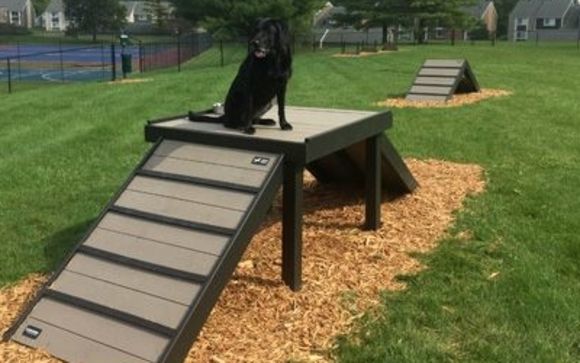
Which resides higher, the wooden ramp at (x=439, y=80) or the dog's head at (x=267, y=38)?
the dog's head at (x=267, y=38)

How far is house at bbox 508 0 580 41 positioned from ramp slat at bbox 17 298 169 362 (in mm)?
96824

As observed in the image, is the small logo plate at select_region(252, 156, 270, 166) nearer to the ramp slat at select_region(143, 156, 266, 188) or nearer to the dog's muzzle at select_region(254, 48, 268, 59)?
the ramp slat at select_region(143, 156, 266, 188)

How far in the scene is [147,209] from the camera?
4.82m

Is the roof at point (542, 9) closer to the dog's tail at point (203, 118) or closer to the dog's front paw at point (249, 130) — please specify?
the dog's tail at point (203, 118)

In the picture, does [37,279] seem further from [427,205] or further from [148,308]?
[427,205]

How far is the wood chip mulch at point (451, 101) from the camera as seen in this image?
14492 mm

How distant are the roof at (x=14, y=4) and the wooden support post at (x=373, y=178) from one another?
116824 mm

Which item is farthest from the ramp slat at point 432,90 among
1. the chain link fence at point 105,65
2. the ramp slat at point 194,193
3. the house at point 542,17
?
the house at point 542,17

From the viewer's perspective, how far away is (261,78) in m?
5.14

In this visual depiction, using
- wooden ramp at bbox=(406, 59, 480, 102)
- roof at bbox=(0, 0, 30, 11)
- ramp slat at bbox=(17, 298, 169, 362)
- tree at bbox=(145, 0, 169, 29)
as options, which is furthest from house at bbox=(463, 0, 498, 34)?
ramp slat at bbox=(17, 298, 169, 362)

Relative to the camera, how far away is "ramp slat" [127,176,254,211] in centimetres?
459

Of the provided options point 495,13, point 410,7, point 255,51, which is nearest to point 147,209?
point 255,51

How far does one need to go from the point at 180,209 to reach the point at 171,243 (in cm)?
32

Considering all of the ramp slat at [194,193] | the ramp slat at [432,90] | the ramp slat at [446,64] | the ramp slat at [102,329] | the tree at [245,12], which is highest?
the tree at [245,12]
